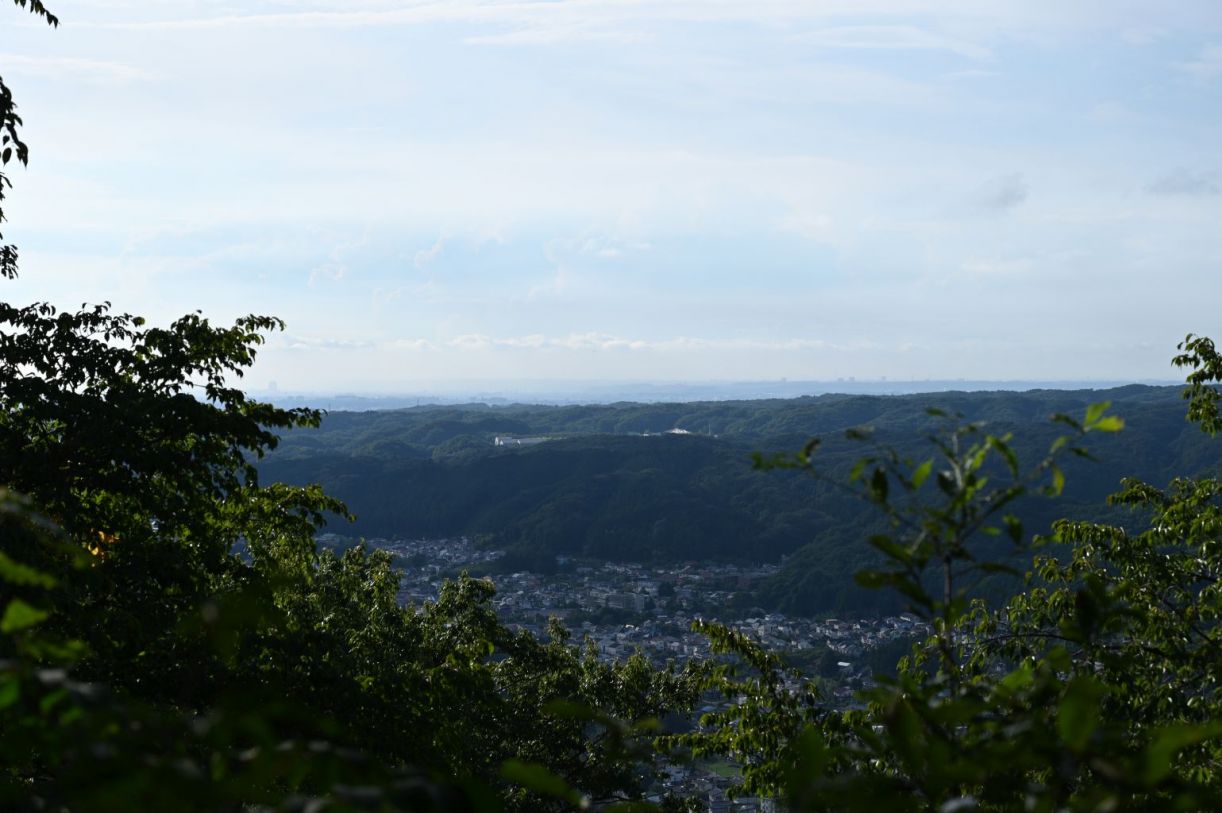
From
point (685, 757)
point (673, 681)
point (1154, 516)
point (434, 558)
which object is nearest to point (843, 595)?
point (434, 558)

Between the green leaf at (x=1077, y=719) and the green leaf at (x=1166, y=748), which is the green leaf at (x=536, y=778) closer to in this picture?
the green leaf at (x=1077, y=719)

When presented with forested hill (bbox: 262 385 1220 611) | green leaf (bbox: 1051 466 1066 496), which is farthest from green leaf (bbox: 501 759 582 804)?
forested hill (bbox: 262 385 1220 611)

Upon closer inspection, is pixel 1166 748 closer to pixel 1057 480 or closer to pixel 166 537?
pixel 1057 480

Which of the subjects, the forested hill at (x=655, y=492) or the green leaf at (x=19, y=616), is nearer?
the green leaf at (x=19, y=616)

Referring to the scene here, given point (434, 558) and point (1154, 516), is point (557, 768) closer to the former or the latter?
point (1154, 516)

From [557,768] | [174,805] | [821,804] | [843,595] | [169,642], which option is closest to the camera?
[174,805]

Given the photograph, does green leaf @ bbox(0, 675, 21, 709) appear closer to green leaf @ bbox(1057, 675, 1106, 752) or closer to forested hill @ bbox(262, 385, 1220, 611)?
green leaf @ bbox(1057, 675, 1106, 752)

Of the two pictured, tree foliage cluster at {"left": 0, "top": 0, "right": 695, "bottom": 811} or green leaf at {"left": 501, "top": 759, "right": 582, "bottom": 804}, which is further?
tree foliage cluster at {"left": 0, "top": 0, "right": 695, "bottom": 811}

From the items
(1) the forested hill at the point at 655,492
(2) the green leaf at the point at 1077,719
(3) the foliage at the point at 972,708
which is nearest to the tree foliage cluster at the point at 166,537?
(3) the foliage at the point at 972,708

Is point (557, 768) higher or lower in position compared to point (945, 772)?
lower

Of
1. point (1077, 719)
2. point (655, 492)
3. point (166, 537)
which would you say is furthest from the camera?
point (655, 492)

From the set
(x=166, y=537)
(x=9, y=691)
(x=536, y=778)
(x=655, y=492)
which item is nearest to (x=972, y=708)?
(x=536, y=778)
